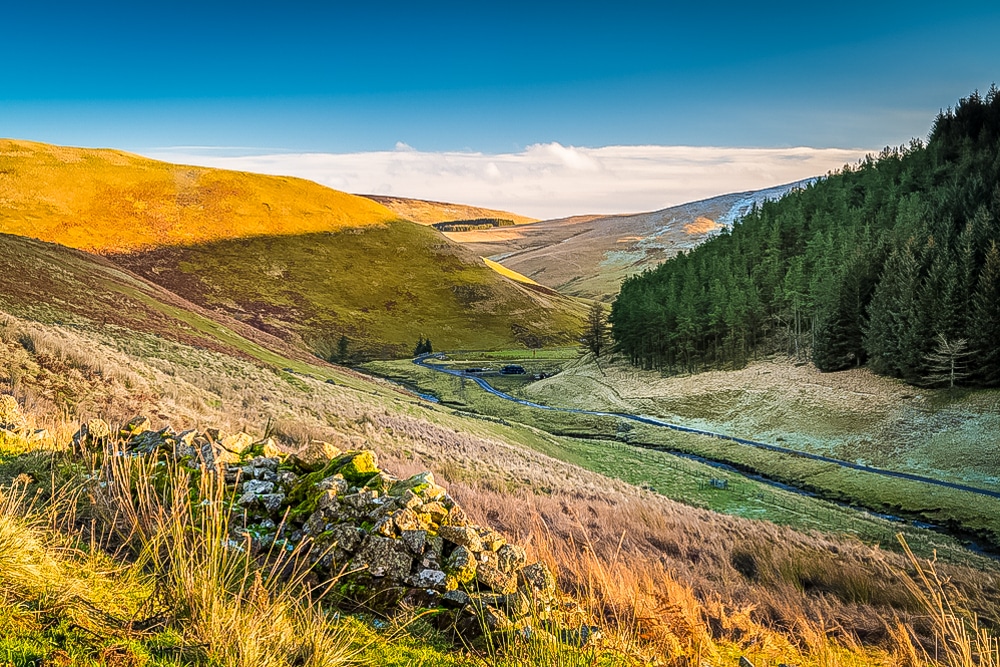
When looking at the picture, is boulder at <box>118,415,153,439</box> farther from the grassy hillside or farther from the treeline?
the grassy hillside

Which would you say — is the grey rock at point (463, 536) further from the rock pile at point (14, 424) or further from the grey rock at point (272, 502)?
the rock pile at point (14, 424)

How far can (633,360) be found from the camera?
79625mm

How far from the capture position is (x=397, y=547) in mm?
5980

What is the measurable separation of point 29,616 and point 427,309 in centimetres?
12130

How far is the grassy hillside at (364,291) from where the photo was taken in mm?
105875

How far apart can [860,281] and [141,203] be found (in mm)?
132898

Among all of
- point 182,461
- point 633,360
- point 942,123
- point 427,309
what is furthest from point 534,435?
point 942,123

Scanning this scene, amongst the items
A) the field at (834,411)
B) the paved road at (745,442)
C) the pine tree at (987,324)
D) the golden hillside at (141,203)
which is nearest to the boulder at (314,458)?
the paved road at (745,442)

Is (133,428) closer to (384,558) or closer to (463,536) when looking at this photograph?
(384,558)

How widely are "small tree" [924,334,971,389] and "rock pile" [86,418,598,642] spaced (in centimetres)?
5009

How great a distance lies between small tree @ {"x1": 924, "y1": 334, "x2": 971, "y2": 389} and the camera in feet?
143

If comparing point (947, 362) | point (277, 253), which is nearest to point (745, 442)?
point (947, 362)

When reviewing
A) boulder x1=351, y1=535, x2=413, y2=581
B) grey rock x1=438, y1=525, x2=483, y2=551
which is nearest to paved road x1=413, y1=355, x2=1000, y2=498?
grey rock x1=438, y1=525, x2=483, y2=551

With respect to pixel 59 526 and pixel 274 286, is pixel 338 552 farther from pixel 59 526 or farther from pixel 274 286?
pixel 274 286
